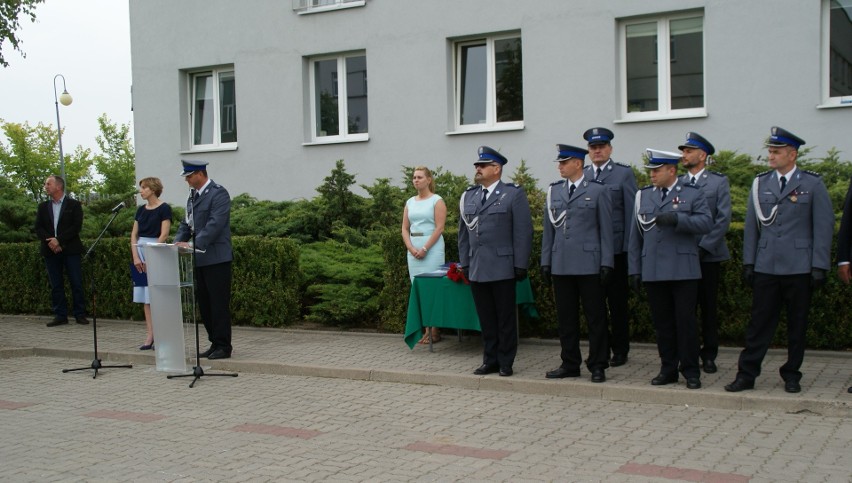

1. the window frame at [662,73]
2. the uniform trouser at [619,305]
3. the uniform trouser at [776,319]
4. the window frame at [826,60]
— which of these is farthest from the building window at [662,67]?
the uniform trouser at [776,319]

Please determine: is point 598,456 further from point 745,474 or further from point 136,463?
point 136,463

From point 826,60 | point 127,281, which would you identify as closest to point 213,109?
point 127,281

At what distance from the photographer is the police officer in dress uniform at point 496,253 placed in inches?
→ 347

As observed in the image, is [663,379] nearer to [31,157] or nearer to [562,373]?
[562,373]

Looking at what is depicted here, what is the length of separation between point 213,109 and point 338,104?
317 centimetres

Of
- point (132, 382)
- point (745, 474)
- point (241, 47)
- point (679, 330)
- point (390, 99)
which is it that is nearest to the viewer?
point (745, 474)

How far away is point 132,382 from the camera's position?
964 cm

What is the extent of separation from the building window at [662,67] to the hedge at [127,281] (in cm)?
640

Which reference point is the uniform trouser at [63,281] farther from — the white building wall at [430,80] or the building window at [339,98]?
the building window at [339,98]

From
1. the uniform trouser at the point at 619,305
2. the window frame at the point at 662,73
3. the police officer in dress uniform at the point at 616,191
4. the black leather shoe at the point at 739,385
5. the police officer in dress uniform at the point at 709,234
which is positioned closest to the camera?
the black leather shoe at the point at 739,385

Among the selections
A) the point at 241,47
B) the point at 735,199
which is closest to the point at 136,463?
the point at 735,199

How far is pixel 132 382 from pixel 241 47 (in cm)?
1090

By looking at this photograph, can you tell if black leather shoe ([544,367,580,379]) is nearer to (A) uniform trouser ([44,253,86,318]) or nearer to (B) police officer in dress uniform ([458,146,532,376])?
(B) police officer in dress uniform ([458,146,532,376])

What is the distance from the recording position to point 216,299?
1018cm
